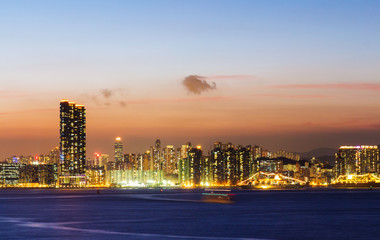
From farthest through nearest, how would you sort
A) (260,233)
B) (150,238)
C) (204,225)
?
1. (204,225)
2. (260,233)
3. (150,238)

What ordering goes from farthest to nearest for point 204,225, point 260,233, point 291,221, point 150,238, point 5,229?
point 291,221 < point 204,225 < point 5,229 < point 260,233 < point 150,238

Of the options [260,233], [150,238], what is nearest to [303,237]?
[260,233]

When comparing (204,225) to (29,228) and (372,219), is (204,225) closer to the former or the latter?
(29,228)

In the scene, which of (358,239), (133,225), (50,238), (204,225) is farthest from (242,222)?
(50,238)

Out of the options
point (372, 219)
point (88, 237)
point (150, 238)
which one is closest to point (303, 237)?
point (150, 238)

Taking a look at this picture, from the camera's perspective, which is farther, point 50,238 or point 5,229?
point 5,229

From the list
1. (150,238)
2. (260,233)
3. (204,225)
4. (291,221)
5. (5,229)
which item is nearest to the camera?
(150,238)

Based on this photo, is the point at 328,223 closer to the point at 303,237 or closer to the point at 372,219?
the point at 372,219

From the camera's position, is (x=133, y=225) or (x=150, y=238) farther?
(x=133, y=225)
